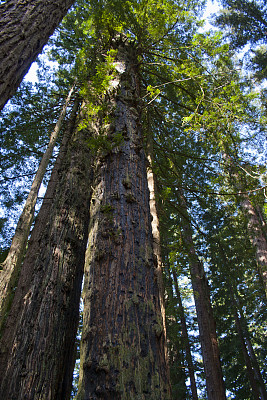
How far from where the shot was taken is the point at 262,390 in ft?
46.0

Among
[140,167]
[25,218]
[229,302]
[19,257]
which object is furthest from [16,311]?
[229,302]

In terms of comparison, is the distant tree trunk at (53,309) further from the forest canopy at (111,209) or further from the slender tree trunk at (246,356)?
the slender tree trunk at (246,356)

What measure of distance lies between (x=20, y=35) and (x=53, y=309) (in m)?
3.24

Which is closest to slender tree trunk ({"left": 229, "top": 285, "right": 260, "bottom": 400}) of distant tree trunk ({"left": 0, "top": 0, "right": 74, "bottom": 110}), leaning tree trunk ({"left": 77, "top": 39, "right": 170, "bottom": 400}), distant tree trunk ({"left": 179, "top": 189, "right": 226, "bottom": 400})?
distant tree trunk ({"left": 179, "top": 189, "right": 226, "bottom": 400})

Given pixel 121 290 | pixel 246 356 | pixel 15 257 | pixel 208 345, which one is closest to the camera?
pixel 121 290

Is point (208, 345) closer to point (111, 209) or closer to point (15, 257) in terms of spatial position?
point (15, 257)

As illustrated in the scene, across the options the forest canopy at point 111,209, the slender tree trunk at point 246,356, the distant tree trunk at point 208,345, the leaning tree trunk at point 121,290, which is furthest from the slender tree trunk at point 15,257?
the slender tree trunk at point 246,356

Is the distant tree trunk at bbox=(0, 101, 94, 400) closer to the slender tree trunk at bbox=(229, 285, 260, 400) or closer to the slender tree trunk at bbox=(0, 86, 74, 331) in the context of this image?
the slender tree trunk at bbox=(0, 86, 74, 331)

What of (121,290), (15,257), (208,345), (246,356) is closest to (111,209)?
(121,290)

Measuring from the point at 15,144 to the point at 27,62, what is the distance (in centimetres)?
649

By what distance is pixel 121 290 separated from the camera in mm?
1843

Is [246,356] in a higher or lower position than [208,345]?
higher

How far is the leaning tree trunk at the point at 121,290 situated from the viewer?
1480mm

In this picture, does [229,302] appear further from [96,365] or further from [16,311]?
[96,365]
